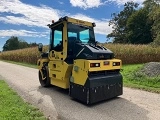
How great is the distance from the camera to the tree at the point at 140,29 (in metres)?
44.2

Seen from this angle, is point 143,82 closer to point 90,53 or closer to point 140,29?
point 90,53

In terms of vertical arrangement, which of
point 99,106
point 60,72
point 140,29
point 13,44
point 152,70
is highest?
point 140,29

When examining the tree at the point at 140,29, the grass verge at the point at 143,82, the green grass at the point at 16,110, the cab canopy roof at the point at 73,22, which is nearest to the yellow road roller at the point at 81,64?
the cab canopy roof at the point at 73,22

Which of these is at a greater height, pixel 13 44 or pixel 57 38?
pixel 13 44

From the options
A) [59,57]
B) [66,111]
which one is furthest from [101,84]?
[59,57]

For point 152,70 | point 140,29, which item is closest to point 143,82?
point 152,70

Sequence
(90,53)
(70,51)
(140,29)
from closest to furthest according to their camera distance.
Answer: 1. (90,53)
2. (70,51)
3. (140,29)

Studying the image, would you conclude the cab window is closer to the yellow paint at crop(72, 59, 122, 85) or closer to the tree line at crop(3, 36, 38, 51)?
the yellow paint at crop(72, 59, 122, 85)

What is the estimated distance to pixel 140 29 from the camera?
1828 inches

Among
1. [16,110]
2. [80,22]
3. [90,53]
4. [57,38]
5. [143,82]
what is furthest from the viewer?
[143,82]

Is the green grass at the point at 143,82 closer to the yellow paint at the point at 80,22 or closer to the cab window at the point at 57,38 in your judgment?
the yellow paint at the point at 80,22

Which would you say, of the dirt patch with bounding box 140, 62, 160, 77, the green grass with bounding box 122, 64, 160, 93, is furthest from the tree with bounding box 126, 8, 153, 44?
the green grass with bounding box 122, 64, 160, 93

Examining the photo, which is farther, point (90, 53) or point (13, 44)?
point (13, 44)

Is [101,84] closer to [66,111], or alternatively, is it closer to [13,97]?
[66,111]
